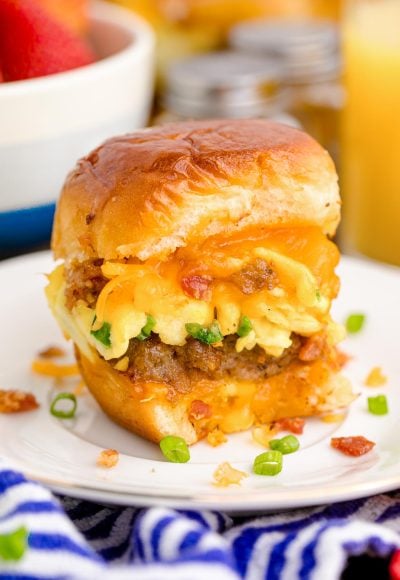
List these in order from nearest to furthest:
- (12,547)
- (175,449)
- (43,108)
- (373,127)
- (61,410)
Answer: (12,547)
(175,449)
(61,410)
(43,108)
(373,127)

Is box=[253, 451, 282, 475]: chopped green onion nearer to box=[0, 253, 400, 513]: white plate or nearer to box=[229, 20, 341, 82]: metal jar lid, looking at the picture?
box=[0, 253, 400, 513]: white plate

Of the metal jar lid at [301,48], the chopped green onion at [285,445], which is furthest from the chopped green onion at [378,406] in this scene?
the metal jar lid at [301,48]

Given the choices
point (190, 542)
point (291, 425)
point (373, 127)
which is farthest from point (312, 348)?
point (373, 127)

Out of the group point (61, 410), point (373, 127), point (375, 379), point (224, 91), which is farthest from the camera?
point (224, 91)

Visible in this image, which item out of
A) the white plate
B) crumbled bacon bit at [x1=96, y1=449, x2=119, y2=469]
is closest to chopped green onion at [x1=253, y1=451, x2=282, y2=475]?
the white plate

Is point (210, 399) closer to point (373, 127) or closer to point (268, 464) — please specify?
point (268, 464)

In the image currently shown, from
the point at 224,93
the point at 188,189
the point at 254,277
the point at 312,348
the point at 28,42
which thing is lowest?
the point at 224,93
